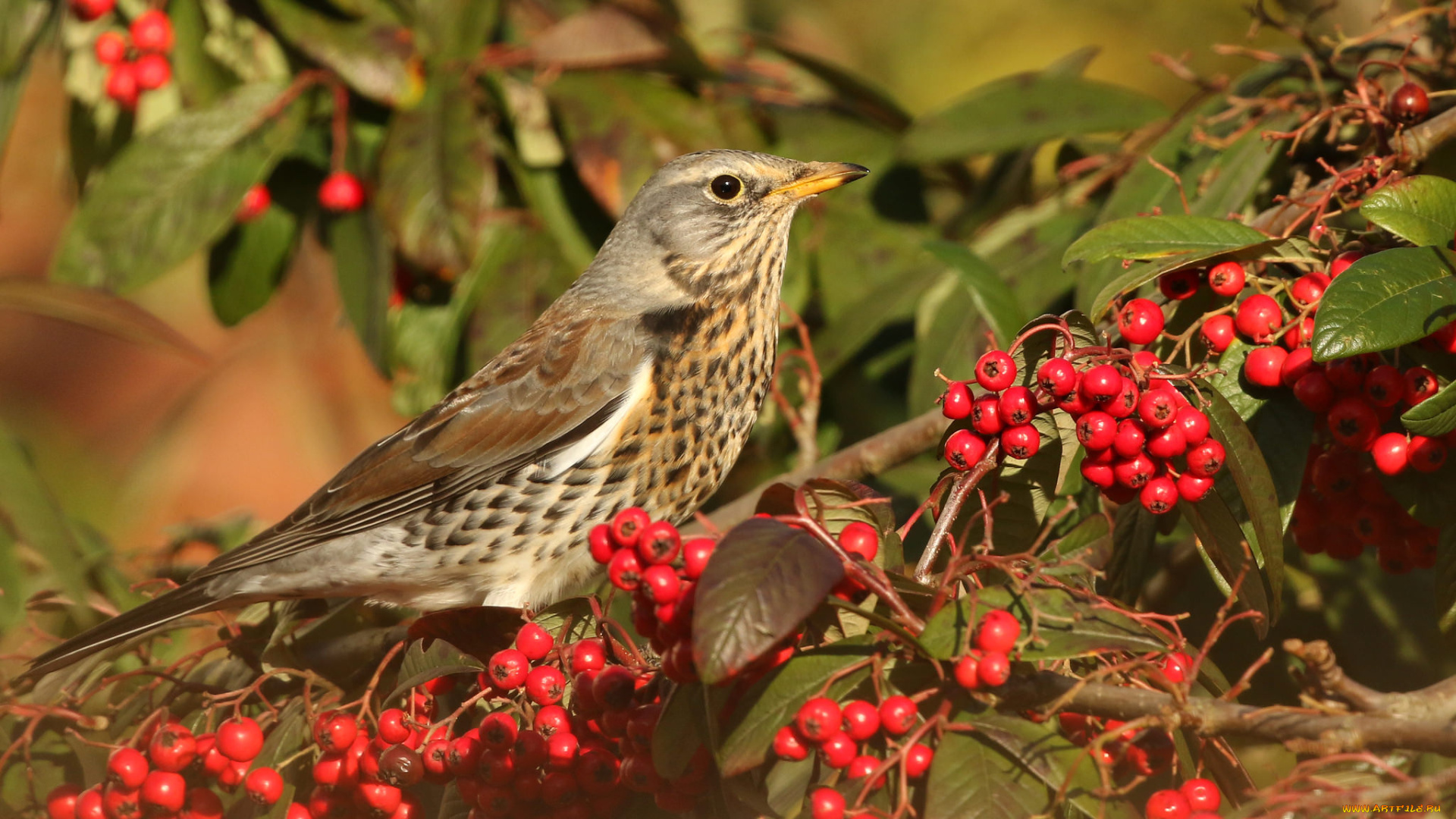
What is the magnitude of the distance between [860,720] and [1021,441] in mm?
412

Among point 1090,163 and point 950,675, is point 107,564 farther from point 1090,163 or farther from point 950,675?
point 1090,163

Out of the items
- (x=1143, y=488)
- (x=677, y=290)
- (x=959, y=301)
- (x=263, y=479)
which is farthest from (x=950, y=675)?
(x=263, y=479)

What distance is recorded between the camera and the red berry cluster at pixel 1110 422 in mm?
1430

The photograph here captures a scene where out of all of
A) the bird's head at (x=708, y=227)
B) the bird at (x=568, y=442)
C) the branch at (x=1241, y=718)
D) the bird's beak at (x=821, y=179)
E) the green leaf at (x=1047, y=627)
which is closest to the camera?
the branch at (x=1241, y=718)

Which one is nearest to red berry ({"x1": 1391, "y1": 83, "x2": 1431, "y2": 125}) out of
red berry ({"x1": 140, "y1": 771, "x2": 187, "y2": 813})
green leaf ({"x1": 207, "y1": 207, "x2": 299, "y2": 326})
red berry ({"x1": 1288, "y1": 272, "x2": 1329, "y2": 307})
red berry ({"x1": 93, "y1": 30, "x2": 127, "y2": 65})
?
red berry ({"x1": 1288, "y1": 272, "x2": 1329, "y2": 307})

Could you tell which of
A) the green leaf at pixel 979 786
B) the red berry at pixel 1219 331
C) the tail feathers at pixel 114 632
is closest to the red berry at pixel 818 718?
the green leaf at pixel 979 786

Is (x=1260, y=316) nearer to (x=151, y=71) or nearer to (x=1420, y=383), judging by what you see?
(x=1420, y=383)

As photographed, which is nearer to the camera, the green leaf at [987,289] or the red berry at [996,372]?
the red berry at [996,372]

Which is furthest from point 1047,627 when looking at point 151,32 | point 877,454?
point 151,32

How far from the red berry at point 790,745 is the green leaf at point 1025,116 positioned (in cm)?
198

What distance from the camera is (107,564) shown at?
9.58 ft

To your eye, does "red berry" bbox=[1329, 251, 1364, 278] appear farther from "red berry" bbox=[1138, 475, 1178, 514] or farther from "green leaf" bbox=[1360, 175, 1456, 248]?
"red berry" bbox=[1138, 475, 1178, 514]

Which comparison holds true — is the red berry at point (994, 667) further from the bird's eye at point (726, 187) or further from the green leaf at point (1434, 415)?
the bird's eye at point (726, 187)

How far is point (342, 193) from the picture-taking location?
3.16 metres
